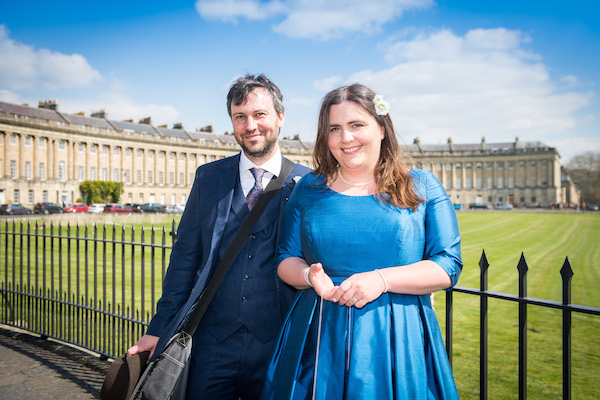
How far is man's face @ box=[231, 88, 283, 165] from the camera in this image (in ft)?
7.70

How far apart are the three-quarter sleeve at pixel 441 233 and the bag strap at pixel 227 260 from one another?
0.92 meters

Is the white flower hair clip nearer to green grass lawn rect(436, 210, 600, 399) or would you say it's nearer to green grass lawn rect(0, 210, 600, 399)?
green grass lawn rect(0, 210, 600, 399)

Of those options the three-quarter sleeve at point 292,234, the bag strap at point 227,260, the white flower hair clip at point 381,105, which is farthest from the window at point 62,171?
the white flower hair clip at point 381,105

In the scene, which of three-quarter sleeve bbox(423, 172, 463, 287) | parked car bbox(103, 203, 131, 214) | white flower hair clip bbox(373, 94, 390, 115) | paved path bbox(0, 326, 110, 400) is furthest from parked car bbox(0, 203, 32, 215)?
three-quarter sleeve bbox(423, 172, 463, 287)

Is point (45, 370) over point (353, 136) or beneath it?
beneath

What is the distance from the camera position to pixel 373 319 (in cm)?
169

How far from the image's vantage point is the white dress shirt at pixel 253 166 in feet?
8.10

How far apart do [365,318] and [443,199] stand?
0.59 m

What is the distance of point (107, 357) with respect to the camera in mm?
4734

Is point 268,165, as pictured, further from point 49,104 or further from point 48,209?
point 49,104

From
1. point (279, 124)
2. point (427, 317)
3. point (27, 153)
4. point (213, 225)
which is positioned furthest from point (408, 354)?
point (27, 153)

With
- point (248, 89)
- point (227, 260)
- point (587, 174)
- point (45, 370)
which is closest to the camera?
point (227, 260)

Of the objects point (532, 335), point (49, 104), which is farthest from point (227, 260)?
point (49, 104)

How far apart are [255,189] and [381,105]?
972 millimetres
